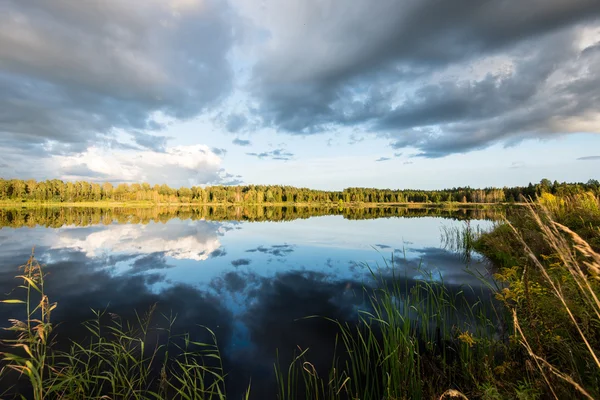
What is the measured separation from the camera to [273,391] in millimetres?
6180

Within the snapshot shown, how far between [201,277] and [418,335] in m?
10.4

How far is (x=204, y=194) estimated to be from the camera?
A: 18150cm

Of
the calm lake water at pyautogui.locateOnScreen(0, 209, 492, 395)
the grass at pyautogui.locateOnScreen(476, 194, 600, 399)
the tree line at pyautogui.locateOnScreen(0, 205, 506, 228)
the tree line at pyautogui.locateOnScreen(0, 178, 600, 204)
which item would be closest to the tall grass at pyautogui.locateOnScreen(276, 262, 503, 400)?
the grass at pyautogui.locateOnScreen(476, 194, 600, 399)

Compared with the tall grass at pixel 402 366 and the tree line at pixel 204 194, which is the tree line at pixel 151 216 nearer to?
the tall grass at pixel 402 366

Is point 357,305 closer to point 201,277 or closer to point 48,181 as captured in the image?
point 201,277

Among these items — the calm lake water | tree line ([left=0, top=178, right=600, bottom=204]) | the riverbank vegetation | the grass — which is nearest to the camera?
the grass

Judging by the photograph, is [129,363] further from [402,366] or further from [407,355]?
[407,355]

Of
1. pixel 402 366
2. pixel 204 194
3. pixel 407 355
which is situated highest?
pixel 204 194

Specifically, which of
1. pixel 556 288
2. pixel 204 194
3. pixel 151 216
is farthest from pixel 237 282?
pixel 204 194

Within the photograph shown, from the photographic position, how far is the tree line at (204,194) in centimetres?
12706

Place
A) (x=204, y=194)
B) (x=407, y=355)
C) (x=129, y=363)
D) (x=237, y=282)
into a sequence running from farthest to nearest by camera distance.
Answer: (x=204, y=194) < (x=237, y=282) < (x=129, y=363) < (x=407, y=355)

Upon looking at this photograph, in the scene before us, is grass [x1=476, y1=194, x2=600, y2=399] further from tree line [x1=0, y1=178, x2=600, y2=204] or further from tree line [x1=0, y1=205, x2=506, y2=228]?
tree line [x1=0, y1=178, x2=600, y2=204]

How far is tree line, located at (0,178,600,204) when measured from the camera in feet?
417

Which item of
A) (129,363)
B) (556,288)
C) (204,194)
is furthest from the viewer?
(204,194)
